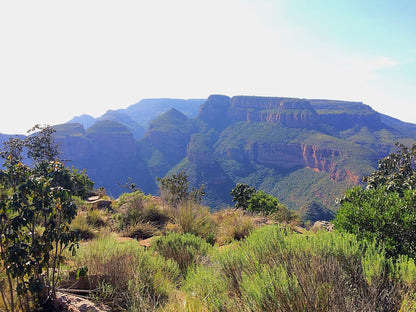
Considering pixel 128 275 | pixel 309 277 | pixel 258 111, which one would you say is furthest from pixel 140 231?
pixel 258 111

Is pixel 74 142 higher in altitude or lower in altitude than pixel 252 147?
lower

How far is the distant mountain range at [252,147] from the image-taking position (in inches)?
3285

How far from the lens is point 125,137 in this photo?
120000 mm

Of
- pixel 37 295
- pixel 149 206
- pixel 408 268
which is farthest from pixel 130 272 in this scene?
pixel 149 206

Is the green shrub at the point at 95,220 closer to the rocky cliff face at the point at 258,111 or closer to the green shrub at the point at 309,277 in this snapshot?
the green shrub at the point at 309,277

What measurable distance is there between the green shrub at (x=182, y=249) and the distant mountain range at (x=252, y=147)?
69.9 metres

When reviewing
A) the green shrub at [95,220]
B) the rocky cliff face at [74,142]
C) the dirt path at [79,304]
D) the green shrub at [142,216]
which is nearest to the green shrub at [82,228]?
the green shrub at [95,220]

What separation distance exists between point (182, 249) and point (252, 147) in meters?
112

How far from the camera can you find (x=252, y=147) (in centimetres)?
11475

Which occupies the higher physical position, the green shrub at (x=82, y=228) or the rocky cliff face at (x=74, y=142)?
the green shrub at (x=82, y=228)

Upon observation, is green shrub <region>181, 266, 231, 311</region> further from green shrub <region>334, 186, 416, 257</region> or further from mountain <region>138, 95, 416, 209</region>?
mountain <region>138, 95, 416, 209</region>

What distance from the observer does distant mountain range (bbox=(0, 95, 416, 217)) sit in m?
83.4

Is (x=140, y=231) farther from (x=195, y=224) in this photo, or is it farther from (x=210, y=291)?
(x=210, y=291)

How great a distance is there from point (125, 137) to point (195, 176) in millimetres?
46242
